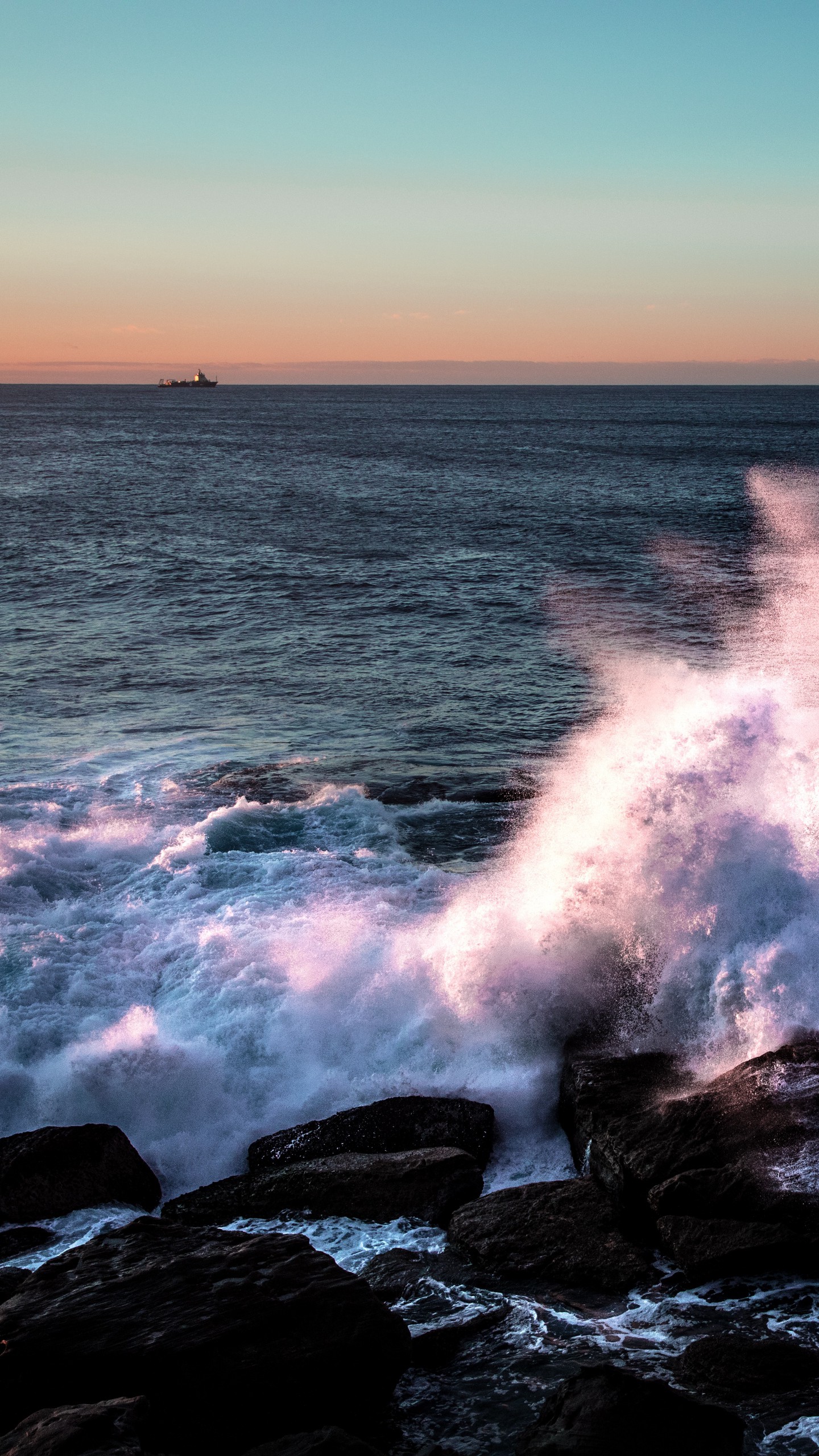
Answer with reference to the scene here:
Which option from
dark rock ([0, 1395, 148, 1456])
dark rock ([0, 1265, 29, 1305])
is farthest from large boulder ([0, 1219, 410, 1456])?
dark rock ([0, 1395, 148, 1456])

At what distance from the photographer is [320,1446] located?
16.0 ft

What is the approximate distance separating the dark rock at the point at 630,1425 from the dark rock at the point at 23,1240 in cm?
348

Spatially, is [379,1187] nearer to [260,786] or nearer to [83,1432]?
[83,1432]

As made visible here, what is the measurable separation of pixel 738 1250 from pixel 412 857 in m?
6.90

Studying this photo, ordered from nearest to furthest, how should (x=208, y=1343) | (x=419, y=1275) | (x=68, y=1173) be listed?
(x=208, y=1343), (x=419, y=1275), (x=68, y=1173)

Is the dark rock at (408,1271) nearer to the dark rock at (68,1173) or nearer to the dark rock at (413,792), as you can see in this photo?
the dark rock at (68,1173)

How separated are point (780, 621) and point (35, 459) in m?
52.7

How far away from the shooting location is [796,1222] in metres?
6.45

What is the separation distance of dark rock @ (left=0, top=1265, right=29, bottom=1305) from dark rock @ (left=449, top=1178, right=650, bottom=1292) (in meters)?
2.52

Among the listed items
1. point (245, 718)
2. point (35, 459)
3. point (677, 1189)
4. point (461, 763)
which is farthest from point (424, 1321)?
point (35, 459)

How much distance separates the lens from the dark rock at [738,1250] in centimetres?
634

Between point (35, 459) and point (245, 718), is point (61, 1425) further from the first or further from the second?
point (35, 459)

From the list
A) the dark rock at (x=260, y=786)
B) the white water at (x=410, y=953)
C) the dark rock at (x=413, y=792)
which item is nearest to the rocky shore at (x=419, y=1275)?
the white water at (x=410, y=953)

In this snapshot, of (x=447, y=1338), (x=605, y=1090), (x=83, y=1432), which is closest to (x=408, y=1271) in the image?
(x=447, y=1338)
